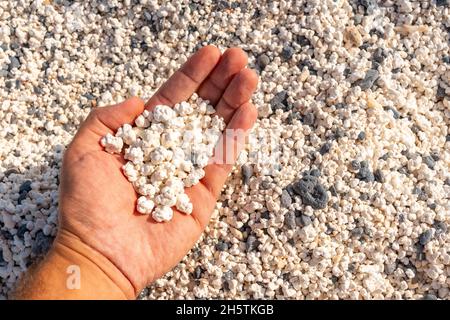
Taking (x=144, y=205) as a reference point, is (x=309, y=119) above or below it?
above

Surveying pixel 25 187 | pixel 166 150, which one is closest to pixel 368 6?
pixel 166 150

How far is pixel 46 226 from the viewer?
1974 millimetres

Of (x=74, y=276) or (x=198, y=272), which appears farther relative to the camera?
(x=198, y=272)

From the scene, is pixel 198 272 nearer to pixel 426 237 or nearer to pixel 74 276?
pixel 74 276

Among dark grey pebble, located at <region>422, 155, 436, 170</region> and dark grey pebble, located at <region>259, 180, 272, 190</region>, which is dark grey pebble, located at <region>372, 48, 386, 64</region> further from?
dark grey pebble, located at <region>259, 180, 272, 190</region>

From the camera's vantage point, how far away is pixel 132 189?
191 cm

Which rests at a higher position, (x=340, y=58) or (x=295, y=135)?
(x=340, y=58)

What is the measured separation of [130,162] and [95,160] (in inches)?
4.8

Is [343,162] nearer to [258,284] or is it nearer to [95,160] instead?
[258,284]

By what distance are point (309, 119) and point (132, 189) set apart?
2.25 ft

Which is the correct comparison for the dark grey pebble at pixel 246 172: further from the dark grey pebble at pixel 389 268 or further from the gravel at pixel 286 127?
the dark grey pebble at pixel 389 268

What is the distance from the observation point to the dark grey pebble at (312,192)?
2006 mm
